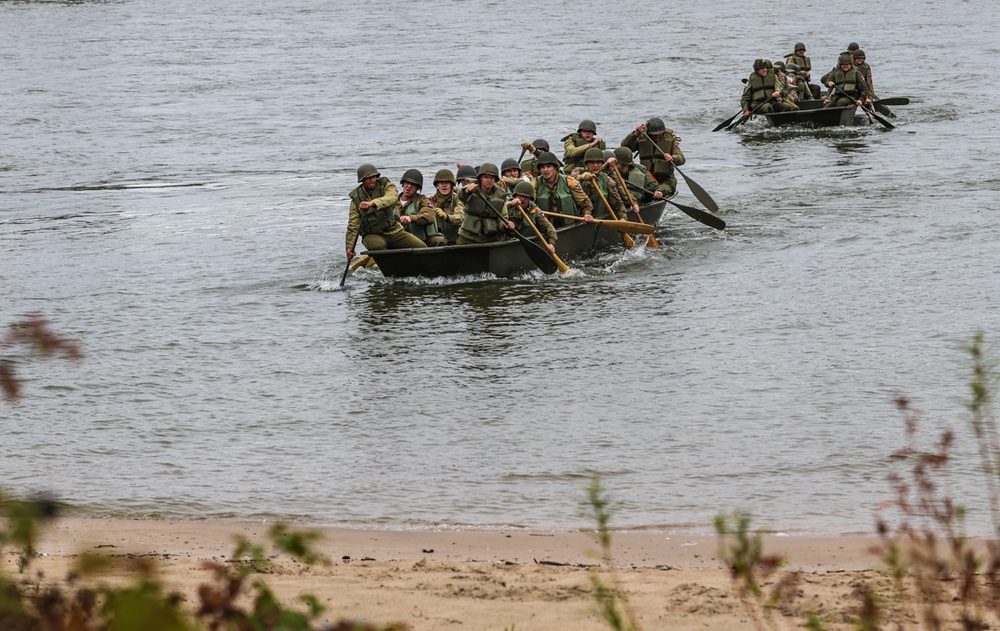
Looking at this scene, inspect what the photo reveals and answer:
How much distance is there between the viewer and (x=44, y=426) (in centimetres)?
1284

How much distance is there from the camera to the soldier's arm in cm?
1745

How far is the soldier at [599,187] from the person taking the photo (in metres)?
19.6

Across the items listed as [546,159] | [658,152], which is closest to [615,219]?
[546,159]

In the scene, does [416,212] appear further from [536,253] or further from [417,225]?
[536,253]

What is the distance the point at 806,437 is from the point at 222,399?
5.81 m

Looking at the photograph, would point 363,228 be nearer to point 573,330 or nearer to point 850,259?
point 573,330

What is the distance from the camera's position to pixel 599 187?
19688 mm

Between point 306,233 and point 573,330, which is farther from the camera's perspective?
point 306,233

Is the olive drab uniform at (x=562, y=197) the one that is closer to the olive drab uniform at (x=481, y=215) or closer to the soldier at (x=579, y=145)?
the olive drab uniform at (x=481, y=215)

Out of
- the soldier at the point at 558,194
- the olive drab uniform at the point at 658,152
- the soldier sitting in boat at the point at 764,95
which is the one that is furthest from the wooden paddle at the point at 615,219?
the soldier sitting in boat at the point at 764,95

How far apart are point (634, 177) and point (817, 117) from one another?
12.5 meters

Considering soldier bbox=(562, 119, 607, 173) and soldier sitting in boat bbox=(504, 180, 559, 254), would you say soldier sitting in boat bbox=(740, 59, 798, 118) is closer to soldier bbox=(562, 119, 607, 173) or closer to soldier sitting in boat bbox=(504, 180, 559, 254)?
soldier bbox=(562, 119, 607, 173)

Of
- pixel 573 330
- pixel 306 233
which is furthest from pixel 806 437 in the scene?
pixel 306 233

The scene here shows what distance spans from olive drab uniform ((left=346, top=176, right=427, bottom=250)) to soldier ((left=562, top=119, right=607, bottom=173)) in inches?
156
